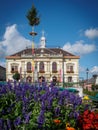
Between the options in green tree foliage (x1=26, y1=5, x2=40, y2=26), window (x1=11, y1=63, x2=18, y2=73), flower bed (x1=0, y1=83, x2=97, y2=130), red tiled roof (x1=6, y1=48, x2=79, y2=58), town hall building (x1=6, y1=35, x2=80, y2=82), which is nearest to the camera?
flower bed (x1=0, y1=83, x2=97, y2=130)

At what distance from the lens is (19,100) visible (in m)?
7.33

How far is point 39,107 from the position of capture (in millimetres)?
7148

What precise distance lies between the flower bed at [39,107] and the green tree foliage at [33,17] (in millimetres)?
36933

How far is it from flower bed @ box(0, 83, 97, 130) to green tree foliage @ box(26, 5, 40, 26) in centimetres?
3693

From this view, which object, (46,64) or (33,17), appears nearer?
(33,17)

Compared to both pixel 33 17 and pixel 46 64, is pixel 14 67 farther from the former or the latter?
pixel 33 17

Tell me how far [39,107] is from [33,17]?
39.1m

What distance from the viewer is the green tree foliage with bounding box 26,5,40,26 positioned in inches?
1750

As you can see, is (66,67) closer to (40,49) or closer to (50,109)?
(40,49)

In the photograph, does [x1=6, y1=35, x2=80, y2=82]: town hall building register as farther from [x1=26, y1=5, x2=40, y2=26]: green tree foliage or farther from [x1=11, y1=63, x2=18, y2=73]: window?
[x1=26, y1=5, x2=40, y2=26]: green tree foliage

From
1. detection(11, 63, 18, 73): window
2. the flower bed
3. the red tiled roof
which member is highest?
the red tiled roof

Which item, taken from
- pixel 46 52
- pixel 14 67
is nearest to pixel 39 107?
pixel 46 52

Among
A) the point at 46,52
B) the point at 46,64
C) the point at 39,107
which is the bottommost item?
the point at 39,107

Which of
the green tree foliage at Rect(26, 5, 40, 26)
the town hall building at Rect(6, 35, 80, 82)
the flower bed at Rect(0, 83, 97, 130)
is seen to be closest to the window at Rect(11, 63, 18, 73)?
the town hall building at Rect(6, 35, 80, 82)
